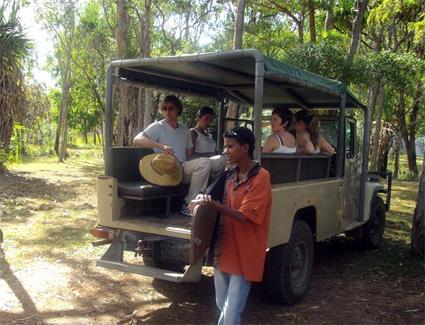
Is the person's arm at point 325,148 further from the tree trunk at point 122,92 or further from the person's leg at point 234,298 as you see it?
the tree trunk at point 122,92

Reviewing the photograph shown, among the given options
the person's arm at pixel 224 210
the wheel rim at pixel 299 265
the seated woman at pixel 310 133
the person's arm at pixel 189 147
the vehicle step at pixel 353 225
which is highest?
the seated woman at pixel 310 133

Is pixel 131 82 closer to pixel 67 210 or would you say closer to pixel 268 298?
pixel 268 298

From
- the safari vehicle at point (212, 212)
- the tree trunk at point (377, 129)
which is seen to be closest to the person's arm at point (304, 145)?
the safari vehicle at point (212, 212)

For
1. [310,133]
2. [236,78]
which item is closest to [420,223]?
[310,133]

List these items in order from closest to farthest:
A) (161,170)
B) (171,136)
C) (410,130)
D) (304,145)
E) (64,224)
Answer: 1. (161,170)
2. (171,136)
3. (304,145)
4. (64,224)
5. (410,130)

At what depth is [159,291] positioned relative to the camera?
5520 millimetres

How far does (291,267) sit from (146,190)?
164cm

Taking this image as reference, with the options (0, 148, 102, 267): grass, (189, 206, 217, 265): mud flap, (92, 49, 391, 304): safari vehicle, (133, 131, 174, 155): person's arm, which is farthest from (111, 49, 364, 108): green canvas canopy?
(0, 148, 102, 267): grass

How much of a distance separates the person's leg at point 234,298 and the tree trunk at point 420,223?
3814mm

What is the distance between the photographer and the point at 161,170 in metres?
5.00

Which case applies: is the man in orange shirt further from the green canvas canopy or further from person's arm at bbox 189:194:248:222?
the green canvas canopy

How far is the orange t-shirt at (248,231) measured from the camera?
324 centimetres

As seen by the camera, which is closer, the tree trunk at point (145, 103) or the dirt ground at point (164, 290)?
the dirt ground at point (164, 290)

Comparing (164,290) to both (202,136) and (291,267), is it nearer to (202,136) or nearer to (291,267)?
(291,267)
